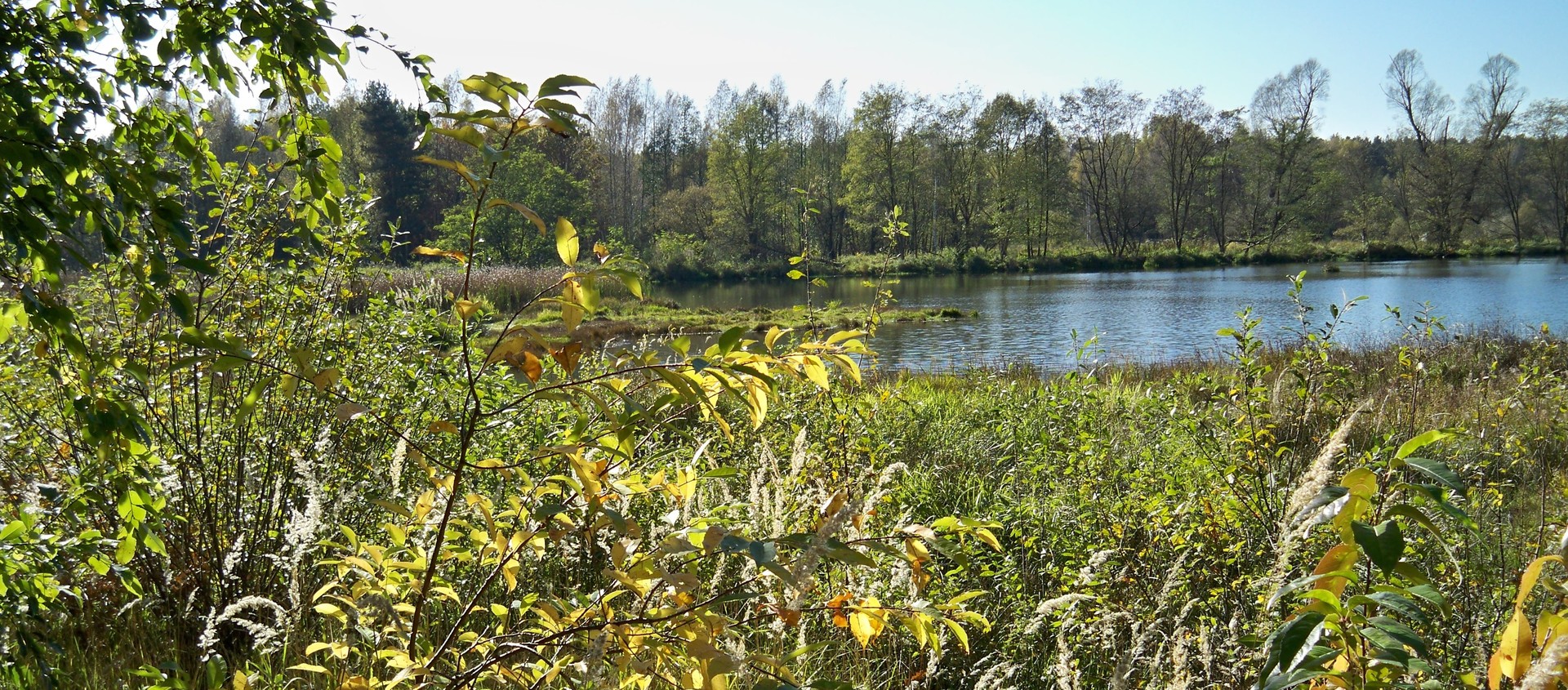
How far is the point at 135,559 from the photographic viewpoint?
8.98ft

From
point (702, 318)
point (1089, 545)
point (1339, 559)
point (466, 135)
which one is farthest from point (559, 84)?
point (702, 318)

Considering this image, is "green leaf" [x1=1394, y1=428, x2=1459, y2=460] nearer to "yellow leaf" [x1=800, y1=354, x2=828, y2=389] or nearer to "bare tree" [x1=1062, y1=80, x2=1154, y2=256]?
"yellow leaf" [x1=800, y1=354, x2=828, y2=389]

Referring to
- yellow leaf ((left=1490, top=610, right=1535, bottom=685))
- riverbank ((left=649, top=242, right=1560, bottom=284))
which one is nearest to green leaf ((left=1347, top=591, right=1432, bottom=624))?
yellow leaf ((left=1490, top=610, right=1535, bottom=685))

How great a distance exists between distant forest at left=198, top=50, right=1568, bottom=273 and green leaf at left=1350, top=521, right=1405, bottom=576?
3873 cm

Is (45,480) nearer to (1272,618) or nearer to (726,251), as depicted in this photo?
(1272,618)

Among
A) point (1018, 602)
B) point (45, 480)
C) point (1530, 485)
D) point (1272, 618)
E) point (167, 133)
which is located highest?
point (167, 133)

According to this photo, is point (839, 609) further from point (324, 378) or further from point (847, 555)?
point (324, 378)

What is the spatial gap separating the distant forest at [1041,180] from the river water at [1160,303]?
469 cm

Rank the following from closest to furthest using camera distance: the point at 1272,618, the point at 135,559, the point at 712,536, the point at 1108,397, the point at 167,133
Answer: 1. the point at 712,536
2. the point at 167,133
3. the point at 1272,618
4. the point at 135,559
5. the point at 1108,397

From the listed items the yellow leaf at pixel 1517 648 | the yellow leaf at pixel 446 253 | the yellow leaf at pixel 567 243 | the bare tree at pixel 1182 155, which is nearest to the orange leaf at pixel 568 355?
the yellow leaf at pixel 567 243

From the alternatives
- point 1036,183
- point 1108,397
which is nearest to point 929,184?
point 1036,183

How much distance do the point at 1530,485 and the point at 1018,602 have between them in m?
4.47

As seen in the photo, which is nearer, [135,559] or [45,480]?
[45,480]

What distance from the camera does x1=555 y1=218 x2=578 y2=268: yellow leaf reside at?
3.92ft
